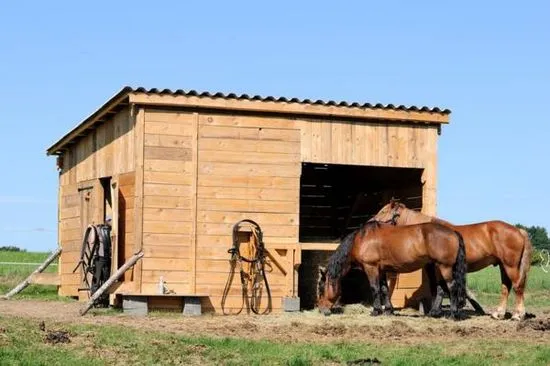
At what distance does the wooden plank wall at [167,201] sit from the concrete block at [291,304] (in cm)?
159

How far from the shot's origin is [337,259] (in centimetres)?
1577

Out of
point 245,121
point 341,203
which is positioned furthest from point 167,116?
point 341,203

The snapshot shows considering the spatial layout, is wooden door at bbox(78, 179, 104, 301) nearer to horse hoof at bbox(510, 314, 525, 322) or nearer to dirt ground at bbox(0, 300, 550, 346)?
dirt ground at bbox(0, 300, 550, 346)

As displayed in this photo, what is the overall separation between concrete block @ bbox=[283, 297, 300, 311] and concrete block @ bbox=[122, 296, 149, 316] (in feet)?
7.49

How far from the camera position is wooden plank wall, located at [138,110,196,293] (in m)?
15.6

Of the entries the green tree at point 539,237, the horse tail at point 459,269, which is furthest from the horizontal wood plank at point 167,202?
the green tree at point 539,237

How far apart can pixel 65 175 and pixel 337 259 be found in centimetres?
802

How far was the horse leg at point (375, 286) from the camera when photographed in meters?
15.4

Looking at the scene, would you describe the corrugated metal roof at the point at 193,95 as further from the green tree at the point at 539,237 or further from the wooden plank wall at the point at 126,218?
the green tree at the point at 539,237

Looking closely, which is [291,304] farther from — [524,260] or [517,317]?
[524,260]

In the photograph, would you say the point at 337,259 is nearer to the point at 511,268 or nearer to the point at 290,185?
the point at 290,185

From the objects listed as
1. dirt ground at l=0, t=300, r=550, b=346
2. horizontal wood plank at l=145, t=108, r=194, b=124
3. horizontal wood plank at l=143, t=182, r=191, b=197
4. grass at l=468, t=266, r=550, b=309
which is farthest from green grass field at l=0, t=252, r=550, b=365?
grass at l=468, t=266, r=550, b=309

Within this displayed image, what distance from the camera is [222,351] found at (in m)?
11.0

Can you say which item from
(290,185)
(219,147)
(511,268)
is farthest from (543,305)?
(219,147)
